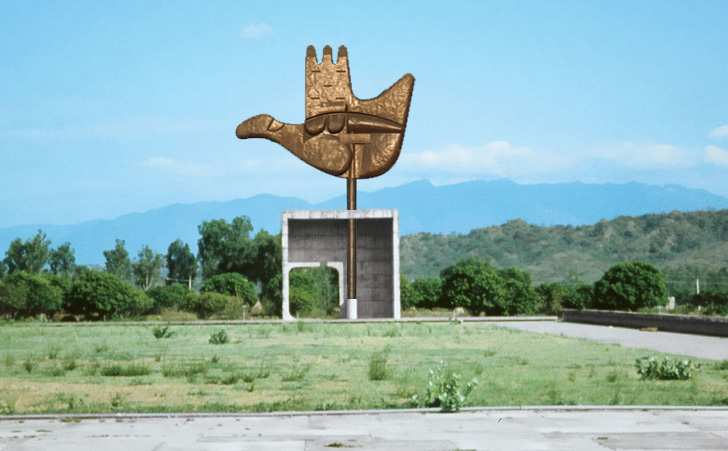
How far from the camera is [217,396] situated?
1133 centimetres

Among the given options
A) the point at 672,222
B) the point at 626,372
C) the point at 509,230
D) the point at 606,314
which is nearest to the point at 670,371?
the point at 626,372

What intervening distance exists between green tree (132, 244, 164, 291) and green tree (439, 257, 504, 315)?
46725 millimetres

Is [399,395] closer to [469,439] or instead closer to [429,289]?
[469,439]

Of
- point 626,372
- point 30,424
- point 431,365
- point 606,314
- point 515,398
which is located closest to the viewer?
point 30,424

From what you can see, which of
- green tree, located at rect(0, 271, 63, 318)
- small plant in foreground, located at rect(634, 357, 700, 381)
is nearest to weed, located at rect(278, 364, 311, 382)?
small plant in foreground, located at rect(634, 357, 700, 381)

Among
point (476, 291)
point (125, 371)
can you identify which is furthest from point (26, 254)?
point (125, 371)

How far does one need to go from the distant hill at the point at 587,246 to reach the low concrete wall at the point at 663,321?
55.5 meters

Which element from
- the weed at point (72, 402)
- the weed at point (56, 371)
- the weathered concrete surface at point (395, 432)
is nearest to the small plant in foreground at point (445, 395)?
the weathered concrete surface at point (395, 432)

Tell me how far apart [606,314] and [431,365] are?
21.8m

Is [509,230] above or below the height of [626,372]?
above

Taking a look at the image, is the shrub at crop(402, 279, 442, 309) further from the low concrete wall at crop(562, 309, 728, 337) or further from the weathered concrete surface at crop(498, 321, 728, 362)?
the weathered concrete surface at crop(498, 321, 728, 362)

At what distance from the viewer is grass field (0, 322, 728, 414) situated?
1064cm

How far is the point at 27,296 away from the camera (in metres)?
43.7

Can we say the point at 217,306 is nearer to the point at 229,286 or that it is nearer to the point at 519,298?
the point at 229,286
